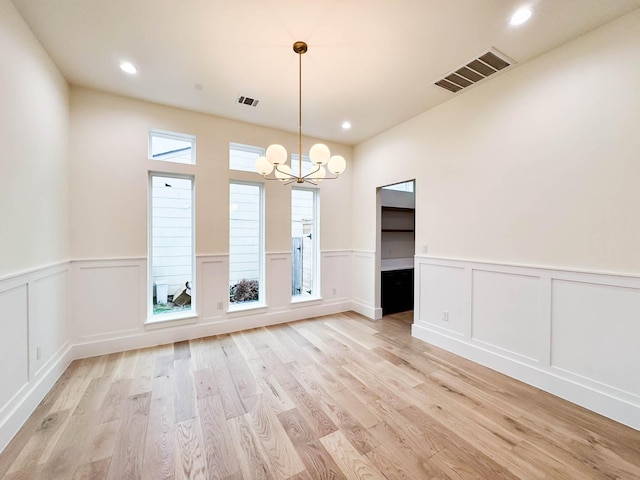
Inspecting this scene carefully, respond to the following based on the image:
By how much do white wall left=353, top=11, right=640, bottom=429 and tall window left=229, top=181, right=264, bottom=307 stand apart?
2586 millimetres

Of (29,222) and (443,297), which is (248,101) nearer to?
(29,222)

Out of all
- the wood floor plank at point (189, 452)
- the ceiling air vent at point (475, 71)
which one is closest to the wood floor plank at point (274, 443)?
the wood floor plank at point (189, 452)

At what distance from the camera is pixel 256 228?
427 cm

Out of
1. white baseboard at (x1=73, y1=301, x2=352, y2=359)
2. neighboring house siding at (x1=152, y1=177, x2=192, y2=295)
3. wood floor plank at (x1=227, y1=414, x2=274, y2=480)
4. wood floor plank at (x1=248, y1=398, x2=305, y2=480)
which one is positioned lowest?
wood floor plank at (x1=227, y1=414, x2=274, y2=480)

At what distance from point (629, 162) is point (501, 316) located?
1.72 m

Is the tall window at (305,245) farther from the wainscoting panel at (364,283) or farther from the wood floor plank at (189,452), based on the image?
the wood floor plank at (189,452)

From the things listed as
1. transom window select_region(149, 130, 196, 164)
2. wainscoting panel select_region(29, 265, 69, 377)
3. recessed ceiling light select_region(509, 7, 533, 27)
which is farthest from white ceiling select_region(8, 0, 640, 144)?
wainscoting panel select_region(29, 265, 69, 377)

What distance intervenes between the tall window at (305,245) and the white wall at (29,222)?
2.97 metres

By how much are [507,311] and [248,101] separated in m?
3.97

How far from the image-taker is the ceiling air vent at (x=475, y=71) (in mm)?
2525

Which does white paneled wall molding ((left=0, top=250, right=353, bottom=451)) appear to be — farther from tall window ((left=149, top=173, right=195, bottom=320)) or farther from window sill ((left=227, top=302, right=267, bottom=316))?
tall window ((left=149, top=173, right=195, bottom=320))

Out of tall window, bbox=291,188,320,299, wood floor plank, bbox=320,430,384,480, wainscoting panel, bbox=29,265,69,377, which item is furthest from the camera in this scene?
tall window, bbox=291,188,320,299

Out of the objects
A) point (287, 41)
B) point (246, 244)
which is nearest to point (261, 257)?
point (246, 244)

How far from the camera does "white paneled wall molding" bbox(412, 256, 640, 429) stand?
6.76 feet
